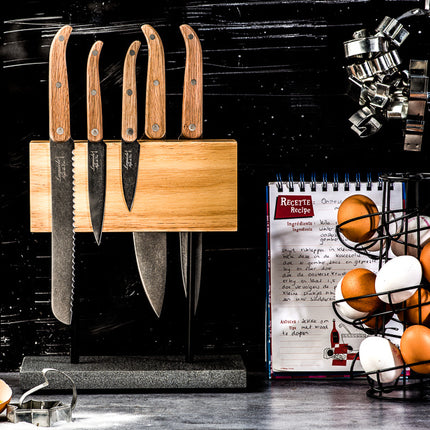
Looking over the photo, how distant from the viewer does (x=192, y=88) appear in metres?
1.13

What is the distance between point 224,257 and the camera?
4.16 feet

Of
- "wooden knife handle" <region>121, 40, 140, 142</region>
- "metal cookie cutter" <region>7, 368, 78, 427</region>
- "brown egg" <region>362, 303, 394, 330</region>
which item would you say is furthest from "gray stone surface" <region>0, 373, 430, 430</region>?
"wooden knife handle" <region>121, 40, 140, 142</region>

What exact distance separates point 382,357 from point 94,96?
0.61 metres

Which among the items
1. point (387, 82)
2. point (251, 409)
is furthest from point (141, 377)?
point (387, 82)

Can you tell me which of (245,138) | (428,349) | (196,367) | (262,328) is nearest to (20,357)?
(196,367)

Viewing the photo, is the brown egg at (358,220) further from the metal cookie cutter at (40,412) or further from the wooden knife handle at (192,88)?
the metal cookie cutter at (40,412)

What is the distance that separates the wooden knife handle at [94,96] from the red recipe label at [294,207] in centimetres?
34

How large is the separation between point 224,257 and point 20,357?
42 cm

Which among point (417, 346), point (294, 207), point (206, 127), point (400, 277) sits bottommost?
point (417, 346)

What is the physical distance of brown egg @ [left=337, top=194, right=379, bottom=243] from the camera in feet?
3.47

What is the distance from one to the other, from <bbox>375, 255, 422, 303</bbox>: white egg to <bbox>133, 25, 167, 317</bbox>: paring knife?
1.21 feet

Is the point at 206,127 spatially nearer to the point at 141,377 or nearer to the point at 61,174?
the point at 61,174

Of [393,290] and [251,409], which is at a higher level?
[393,290]

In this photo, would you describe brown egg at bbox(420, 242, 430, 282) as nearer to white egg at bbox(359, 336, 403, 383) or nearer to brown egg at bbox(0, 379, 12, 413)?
white egg at bbox(359, 336, 403, 383)
